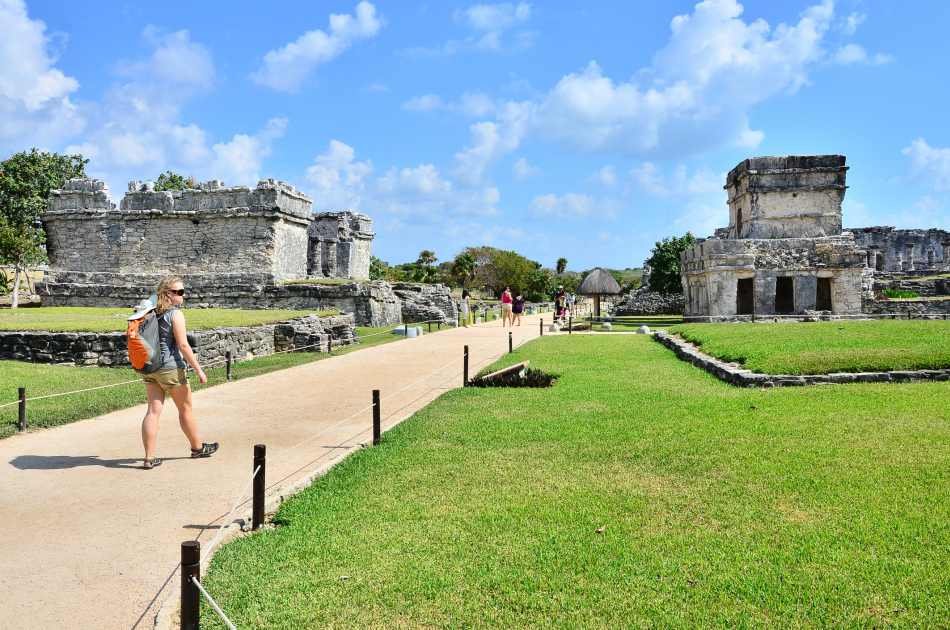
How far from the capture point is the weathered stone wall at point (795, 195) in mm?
23688

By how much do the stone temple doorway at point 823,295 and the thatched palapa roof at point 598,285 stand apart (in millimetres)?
7162

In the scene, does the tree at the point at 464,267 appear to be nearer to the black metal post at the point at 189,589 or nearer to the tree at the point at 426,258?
the tree at the point at 426,258

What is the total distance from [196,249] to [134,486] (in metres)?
20.5

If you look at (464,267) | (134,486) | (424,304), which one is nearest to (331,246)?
(424,304)

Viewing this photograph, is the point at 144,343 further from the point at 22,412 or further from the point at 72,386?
the point at 72,386

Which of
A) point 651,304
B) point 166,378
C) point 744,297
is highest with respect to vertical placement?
point 744,297

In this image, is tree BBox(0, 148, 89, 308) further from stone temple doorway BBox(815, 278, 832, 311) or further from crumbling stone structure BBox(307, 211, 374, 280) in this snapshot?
stone temple doorway BBox(815, 278, 832, 311)

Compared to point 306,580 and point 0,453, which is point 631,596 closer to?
point 306,580

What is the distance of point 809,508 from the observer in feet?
15.4

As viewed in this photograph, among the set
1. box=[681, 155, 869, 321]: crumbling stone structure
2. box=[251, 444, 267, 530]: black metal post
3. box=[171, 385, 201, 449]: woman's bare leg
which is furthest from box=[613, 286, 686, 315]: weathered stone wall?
box=[251, 444, 267, 530]: black metal post

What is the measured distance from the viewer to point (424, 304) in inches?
1120

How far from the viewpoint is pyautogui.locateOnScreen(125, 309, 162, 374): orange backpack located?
6.27 metres

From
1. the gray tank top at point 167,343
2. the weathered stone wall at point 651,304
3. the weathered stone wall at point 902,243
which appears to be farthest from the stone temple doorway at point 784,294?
the gray tank top at point 167,343

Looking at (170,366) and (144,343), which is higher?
(144,343)
